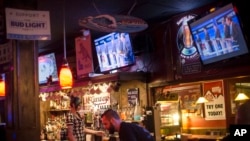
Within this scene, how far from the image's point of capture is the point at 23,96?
5898 millimetres

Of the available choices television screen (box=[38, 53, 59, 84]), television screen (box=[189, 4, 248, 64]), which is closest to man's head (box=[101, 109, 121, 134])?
television screen (box=[189, 4, 248, 64])

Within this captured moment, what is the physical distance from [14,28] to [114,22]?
1694 millimetres

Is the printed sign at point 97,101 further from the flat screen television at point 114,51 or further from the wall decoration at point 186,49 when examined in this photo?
the wall decoration at point 186,49

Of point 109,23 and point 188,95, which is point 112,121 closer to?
point 109,23

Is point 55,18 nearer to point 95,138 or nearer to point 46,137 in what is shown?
point 95,138

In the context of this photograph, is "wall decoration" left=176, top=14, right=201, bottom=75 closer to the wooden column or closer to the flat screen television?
the flat screen television

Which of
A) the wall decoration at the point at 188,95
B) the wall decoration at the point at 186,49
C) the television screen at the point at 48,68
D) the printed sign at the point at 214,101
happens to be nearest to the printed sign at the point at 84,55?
the television screen at the point at 48,68

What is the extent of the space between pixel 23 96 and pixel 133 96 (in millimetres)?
4510

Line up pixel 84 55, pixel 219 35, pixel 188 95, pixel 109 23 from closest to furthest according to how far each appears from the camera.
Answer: pixel 109 23 < pixel 219 35 < pixel 84 55 < pixel 188 95

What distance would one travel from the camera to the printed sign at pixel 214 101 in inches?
427

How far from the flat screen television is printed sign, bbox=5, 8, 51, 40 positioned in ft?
11.9

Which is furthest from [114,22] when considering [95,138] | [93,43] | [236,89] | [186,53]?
[236,89]

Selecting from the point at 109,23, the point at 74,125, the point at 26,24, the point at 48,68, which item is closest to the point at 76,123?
the point at 74,125

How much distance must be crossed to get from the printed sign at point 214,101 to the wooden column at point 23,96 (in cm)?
647
